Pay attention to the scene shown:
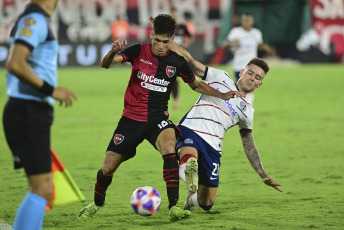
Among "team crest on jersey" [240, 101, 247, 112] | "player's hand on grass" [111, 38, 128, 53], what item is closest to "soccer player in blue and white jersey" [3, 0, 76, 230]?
"player's hand on grass" [111, 38, 128, 53]

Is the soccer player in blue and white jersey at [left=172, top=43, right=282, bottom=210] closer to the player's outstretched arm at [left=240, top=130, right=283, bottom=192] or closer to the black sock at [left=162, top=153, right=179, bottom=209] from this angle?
the player's outstretched arm at [left=240, top=130, right=283, bottom=192]

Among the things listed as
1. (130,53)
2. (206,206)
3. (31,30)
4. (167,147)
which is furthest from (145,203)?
(31,30)

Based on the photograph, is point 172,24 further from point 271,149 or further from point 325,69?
point 325,69

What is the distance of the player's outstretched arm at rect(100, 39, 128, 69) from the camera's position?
5234mm

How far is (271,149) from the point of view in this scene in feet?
31.7

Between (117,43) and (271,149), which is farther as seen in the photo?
(271,149)

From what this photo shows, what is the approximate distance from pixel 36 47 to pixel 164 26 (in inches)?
68.9

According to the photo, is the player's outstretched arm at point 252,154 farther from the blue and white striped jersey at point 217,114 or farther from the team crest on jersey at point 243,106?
the team crest on jersey at point 243,106

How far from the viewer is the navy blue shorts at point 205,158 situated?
6109 mm

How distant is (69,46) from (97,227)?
21039mm

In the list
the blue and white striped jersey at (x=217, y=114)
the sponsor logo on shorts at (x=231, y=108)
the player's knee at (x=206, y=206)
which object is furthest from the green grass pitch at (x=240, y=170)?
the sponsor logo on shorts at (x=231, y=108)

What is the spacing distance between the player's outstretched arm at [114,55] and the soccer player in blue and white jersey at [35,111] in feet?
4.05

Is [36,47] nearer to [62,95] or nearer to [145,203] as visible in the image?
[62,95]

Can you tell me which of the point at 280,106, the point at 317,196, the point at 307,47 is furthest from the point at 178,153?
the point at 307,47
